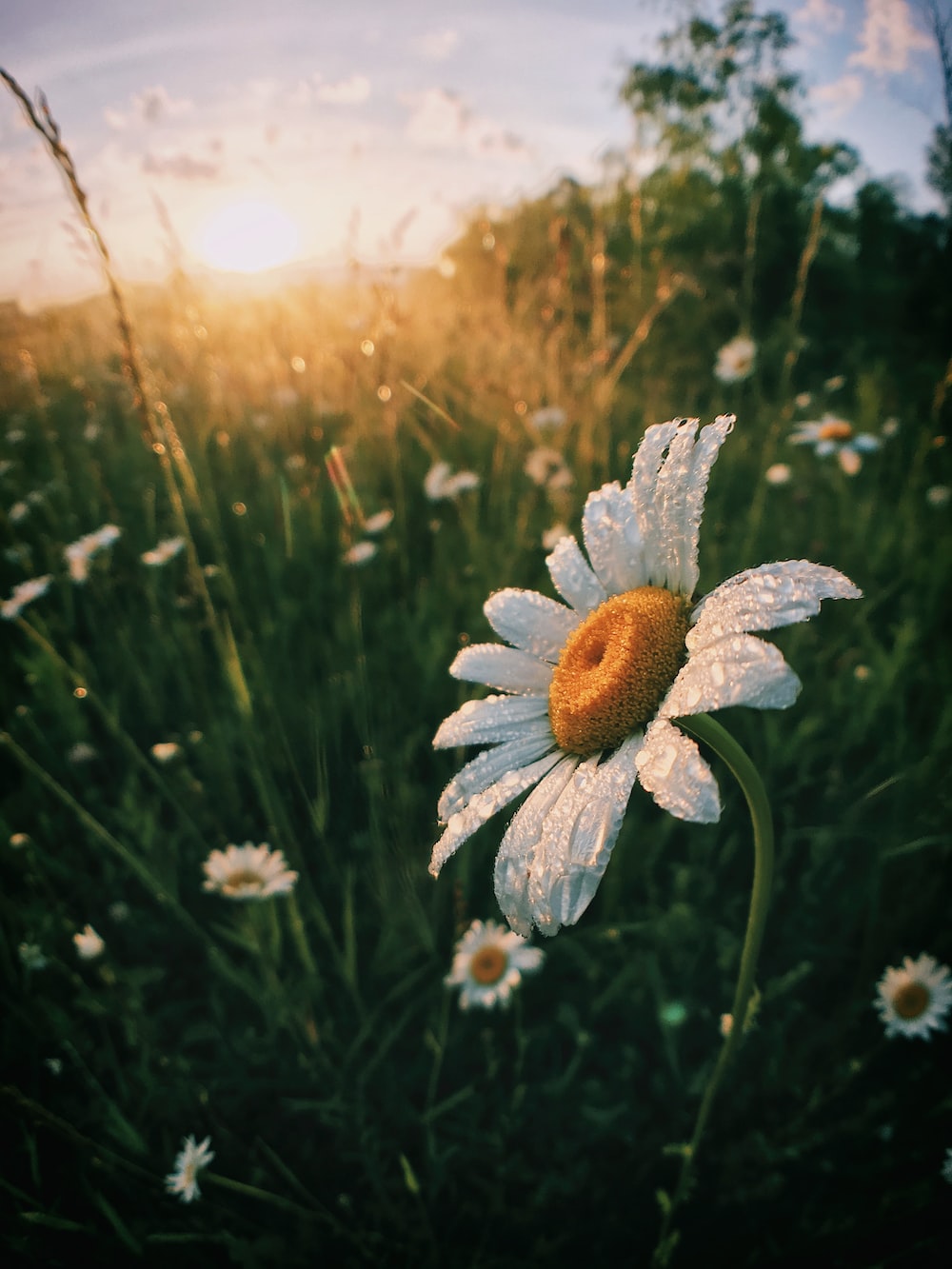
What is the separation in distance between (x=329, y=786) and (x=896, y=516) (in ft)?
7.24

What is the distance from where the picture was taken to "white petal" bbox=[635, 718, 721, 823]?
639 millimetres

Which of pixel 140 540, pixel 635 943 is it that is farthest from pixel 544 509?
pixel 140 540

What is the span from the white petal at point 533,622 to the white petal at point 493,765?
150mm

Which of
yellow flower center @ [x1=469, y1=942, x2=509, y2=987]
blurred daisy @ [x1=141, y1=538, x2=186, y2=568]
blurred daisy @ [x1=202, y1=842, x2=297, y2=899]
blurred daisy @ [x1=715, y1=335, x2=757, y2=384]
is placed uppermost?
blurred daisy @ [x1=715, y1=335, x2=757, y2=384]

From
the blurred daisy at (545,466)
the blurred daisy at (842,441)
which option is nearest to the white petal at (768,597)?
the blurred daisy at (545,466)

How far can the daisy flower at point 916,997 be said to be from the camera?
4.55 feet

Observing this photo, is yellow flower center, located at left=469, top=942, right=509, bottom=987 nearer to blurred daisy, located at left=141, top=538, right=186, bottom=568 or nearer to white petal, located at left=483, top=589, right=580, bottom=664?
white petal, located at left=483, top=589, right=580, bottom=664

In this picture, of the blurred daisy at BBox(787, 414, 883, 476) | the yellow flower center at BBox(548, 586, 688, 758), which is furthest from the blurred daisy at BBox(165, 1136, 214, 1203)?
the blurred daisy at BBox(787, 414, 883, 476)

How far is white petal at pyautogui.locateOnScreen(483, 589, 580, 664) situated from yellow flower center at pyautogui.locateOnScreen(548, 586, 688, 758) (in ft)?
0.40

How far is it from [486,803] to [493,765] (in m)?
0.10

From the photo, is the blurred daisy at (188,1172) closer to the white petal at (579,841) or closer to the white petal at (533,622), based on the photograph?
the white petal at (579,841)

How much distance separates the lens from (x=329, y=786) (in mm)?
1769

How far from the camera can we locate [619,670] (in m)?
0.87

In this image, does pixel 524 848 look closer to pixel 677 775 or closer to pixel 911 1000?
pixel 677 775
